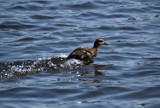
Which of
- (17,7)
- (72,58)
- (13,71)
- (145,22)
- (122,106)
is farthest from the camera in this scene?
(17,7)

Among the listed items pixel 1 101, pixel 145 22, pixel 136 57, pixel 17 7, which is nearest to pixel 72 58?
pixel 136 57

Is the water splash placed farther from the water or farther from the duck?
the duck

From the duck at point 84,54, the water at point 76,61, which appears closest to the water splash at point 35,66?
the water at point 76,61

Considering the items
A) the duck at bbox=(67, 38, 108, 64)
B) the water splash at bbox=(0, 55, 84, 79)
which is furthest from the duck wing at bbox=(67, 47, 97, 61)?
the water splash at bbox=(0, 55, 84, 79)

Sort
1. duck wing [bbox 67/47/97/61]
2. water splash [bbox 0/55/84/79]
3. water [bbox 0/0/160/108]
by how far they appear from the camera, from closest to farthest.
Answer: water [bbox 0/0/160/108], water splash [bbox 0/55/84/79], duck wing [bbox 67/47/97/61]

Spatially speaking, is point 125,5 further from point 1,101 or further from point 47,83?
point 1,101

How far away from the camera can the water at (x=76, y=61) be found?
11773 mm

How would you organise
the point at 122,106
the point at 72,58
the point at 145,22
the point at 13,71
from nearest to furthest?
the point at 122,106
the point at 13,71
the point at 72,58
the point at 145,22

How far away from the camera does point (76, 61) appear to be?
47.1 feet

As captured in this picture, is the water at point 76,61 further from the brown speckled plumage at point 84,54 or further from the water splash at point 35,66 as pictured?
the brown speckled plumage at point 84,54

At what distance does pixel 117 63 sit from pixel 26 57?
2.13 meters

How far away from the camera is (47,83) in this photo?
41.0 feet

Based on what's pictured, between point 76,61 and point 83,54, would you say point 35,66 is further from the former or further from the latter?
point 83,54

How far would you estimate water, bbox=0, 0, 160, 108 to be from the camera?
11.8m
